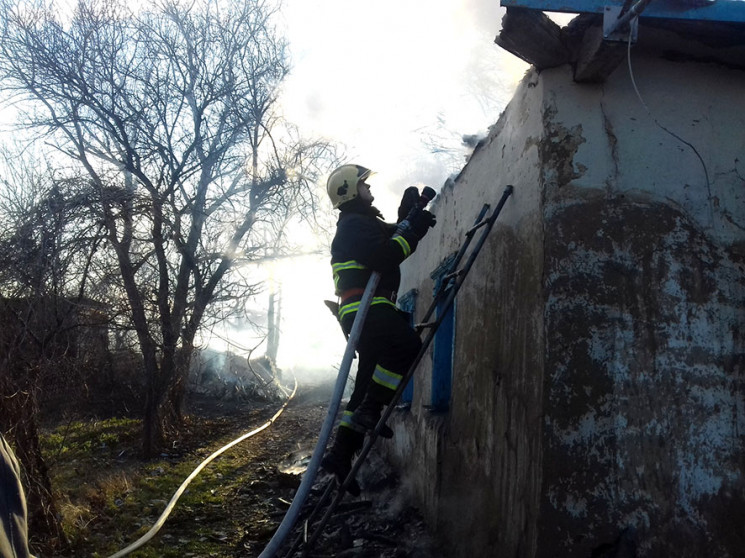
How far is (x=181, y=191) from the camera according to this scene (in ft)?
34.0

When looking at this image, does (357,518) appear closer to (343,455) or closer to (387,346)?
(343,455)

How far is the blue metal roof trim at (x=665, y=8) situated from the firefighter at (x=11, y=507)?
3.05 meters

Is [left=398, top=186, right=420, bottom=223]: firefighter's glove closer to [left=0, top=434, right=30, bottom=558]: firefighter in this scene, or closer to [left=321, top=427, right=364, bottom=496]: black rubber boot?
[left=321, top=427, right=364, bottom=496]: black rubber boot

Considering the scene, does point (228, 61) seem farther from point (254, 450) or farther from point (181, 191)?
point (254, 450)

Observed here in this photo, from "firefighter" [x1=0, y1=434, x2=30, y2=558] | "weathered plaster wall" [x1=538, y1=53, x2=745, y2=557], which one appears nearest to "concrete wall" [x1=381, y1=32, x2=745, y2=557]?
"weathered plaster wall" [x1=538, y1=53, x2=745, y2=557]

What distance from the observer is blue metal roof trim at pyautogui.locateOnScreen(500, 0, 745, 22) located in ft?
10.5

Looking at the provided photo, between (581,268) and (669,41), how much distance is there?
1.45 meters

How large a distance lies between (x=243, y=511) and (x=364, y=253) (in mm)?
3835

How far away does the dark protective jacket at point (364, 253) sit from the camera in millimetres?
3703

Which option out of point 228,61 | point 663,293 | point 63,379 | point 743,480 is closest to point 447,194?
point 663,293

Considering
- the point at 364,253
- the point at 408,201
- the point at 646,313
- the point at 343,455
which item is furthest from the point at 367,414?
the point at 646,313

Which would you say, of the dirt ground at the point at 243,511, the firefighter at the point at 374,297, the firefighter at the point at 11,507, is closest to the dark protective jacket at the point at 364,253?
the firefighter at the point at 374,297

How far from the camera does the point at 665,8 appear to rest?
322 cm

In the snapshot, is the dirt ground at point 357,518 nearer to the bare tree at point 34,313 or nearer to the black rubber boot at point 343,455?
the black rubber boot at point 343,455
